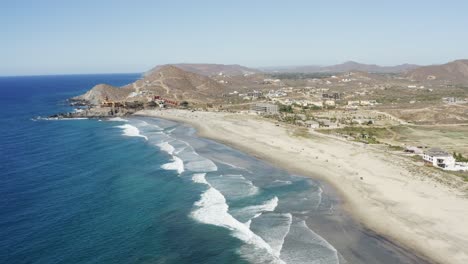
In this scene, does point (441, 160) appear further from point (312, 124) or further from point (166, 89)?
point (166, 89)

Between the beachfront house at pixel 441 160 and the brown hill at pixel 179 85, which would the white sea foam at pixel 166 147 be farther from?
the brown hill at pixel 179 85

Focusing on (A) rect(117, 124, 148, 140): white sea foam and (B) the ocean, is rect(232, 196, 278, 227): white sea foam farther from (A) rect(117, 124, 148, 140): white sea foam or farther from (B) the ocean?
(A) rect(117, 124, 148, 140): white sea foam

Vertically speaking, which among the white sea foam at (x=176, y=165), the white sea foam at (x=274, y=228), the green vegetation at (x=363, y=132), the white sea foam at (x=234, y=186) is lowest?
the green vegetation at (x=363, y=132)

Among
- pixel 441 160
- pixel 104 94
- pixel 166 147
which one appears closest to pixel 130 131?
pixel 166 147

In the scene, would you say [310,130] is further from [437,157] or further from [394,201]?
[394,201]

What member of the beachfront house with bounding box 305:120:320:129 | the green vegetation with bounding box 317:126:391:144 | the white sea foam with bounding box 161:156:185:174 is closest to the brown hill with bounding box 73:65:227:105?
the beachfront house with bounding box 305:120:320:129

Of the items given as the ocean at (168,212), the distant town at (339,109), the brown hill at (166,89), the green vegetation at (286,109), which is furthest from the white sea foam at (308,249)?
the brown hill at (166,89)

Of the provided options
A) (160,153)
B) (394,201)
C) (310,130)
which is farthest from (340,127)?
(394,201)
